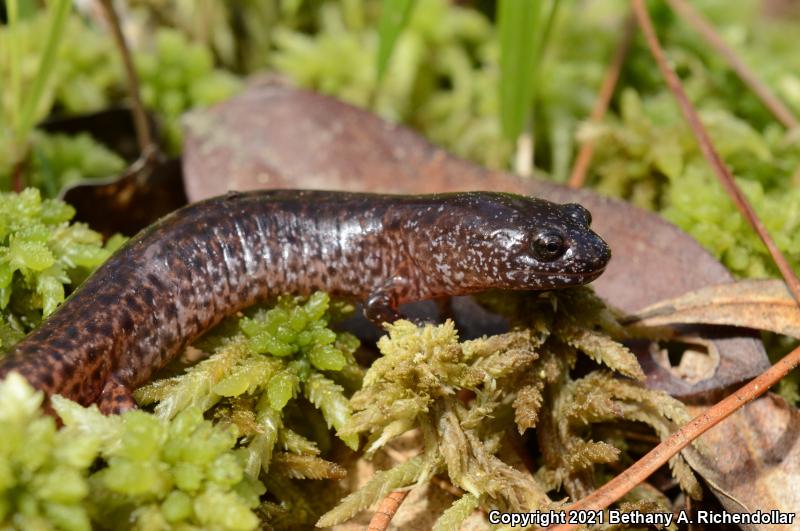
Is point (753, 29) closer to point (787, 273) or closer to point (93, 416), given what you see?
point (787, 273)

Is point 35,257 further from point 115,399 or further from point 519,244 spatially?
point 519,244

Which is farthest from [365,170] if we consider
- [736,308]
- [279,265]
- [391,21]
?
[736,308]

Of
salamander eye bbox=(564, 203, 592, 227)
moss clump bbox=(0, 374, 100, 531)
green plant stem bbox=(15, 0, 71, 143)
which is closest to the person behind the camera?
moss clump bbox=(0, 374, 100, 531)

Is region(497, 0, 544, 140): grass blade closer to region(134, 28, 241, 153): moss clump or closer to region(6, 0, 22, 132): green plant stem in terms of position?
A: region(134, 28, 241, 153): moss clump

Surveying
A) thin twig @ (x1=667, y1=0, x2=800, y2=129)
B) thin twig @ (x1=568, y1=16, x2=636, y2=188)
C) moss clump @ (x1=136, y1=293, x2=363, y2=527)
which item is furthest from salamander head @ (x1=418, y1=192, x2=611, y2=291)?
thin twig @ (x1=667, y1=0, x2=800, y2=129)

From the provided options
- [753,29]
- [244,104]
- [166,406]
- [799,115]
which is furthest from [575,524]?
[753,29]

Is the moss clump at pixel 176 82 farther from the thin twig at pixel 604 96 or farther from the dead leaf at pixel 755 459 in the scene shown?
the dead leaf at pixel 755 459

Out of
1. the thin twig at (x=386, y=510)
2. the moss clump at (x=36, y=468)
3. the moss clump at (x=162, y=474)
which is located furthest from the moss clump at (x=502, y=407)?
the moss clump at (x=36, y=468)
